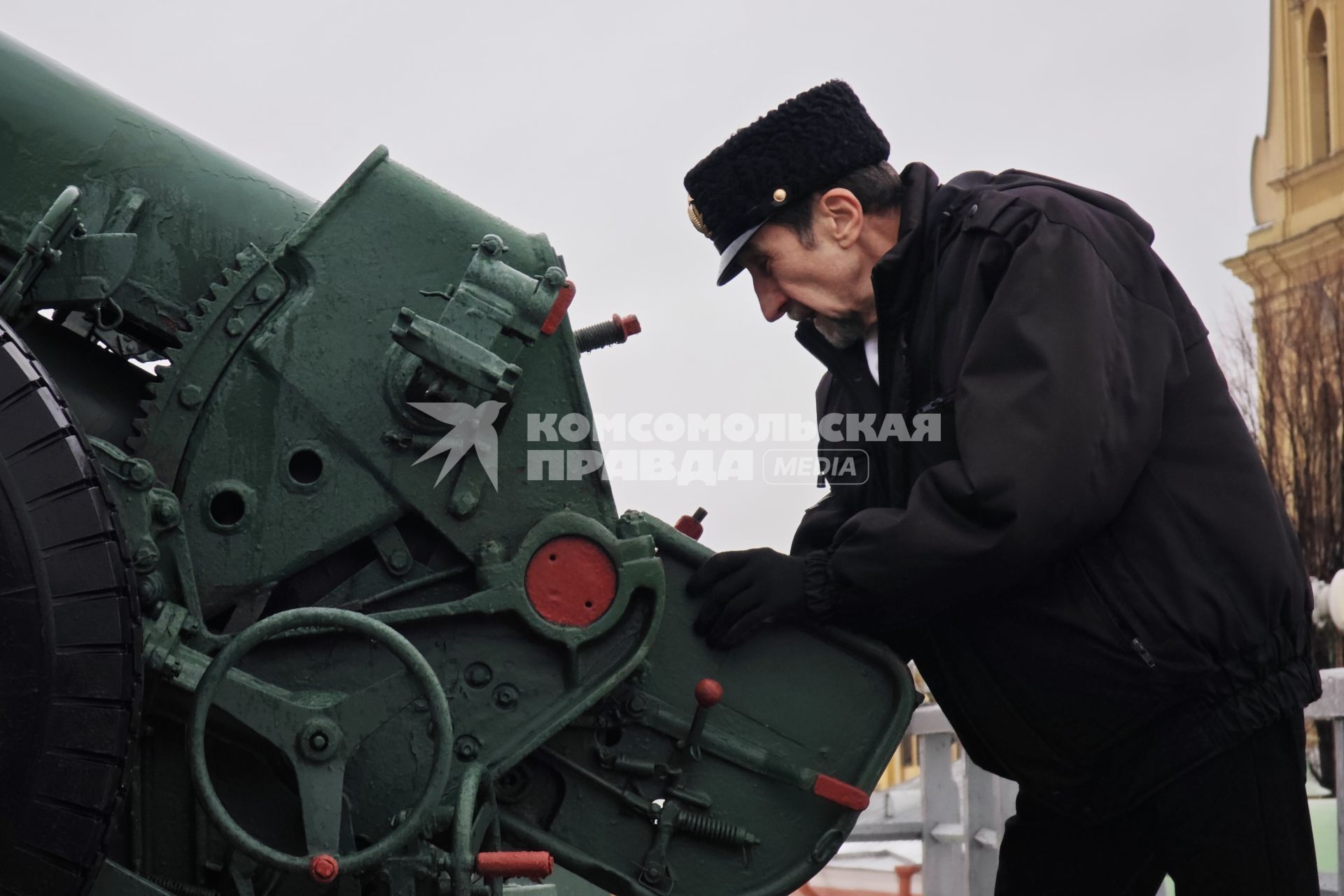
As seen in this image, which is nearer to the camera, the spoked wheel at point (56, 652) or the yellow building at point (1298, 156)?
the spoked wheel at point (56, 652)

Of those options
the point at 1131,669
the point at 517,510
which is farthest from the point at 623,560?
the point at 1131,669

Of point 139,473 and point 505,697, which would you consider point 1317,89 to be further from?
point 139,473

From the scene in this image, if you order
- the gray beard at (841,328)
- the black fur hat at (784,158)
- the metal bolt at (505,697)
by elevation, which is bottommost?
the metal bolt at (505,697)

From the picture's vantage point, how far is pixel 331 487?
273 cm

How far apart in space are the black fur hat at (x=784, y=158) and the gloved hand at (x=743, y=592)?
582mm

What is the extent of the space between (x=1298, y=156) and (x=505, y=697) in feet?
63.0

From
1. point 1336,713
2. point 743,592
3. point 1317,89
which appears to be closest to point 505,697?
point 743,592

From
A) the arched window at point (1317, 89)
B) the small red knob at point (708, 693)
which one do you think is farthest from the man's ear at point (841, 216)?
the arched window at point (1317, 89)

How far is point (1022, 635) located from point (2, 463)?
63.4 inches

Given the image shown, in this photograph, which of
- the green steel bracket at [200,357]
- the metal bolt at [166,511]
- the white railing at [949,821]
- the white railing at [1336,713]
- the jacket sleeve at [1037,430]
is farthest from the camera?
the white railing at [949,821]

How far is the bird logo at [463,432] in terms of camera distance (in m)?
2.73

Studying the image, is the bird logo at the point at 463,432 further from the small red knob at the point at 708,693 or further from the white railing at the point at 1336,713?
the white railing at the point at 1336,713

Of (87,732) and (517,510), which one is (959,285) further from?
(87,732)

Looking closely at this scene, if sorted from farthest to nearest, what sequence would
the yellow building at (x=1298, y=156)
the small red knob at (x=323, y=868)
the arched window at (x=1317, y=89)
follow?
the arched window at (x=1317, y=89), the yellow building at (x=1298, y=156), the small red knob at (x=323, y=868)
